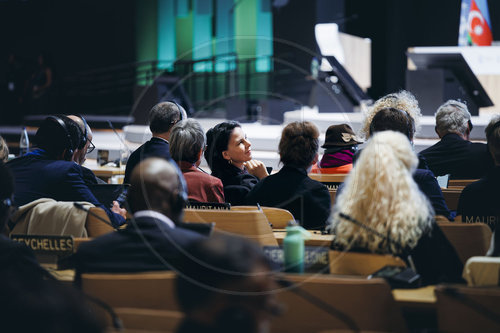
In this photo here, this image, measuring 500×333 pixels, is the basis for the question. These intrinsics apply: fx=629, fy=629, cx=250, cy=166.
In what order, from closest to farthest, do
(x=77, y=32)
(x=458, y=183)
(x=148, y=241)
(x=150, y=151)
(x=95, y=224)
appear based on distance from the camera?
(x=148, y=241), (x=95, y=224), (x=150, y=151), (x=458, y=183), (x=77, y=32)

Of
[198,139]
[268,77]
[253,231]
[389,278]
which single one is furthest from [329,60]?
[389,278]

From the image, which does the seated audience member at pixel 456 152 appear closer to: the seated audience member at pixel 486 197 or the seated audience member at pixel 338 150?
the seated audience member at pixel 338 150

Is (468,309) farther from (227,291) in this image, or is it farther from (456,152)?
(456,152)

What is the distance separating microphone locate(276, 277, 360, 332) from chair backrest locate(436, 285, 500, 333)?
0.26m

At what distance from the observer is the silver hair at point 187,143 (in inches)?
142

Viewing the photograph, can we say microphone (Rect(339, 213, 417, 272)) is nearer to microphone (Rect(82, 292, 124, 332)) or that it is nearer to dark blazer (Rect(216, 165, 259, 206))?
microphone (Rect(82, 292, 124, 332))

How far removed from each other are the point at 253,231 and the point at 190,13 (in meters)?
13.2

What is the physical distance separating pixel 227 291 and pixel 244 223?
4.68 feet

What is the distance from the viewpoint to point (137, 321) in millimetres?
1836

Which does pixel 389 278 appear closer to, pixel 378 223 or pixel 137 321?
pixel 378 223

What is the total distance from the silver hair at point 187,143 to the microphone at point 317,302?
1745 millimetres

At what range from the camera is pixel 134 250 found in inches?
82.4

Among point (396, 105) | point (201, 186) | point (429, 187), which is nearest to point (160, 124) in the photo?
point (201, 186)

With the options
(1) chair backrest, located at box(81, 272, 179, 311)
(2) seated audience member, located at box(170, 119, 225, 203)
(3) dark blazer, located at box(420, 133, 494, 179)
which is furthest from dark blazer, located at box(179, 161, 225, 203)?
(3) dark blazer, located at box(420, 133, 494, 179)
